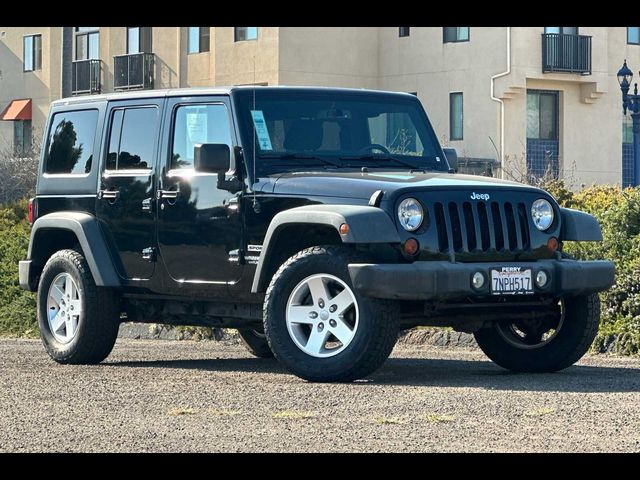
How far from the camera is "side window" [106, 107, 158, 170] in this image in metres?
12.7

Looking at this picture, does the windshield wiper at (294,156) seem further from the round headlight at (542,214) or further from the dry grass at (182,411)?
the dry grass at (182,411)

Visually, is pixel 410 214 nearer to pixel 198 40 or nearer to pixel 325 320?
pixel 325 320

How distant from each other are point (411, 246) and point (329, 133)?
1.91 metres

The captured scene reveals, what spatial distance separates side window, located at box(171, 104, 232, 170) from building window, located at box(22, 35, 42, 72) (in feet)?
140

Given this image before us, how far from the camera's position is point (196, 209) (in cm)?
1205

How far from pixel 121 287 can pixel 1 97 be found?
43.8 m

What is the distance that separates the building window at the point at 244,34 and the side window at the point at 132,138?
32.7m

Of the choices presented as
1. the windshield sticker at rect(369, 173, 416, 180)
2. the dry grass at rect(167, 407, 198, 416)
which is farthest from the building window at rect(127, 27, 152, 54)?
the dry grass at rect(167, 407, 198, 416)

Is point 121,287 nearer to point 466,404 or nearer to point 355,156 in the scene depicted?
point 355,156

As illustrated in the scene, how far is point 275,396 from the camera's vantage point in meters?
10.0

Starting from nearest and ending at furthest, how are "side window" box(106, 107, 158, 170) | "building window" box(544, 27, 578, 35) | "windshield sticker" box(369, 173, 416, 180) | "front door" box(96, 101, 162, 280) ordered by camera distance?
1. "windshield sticker" box(369, 173, 416, 180)
2. "front door" box(96, 101, 162, 280)
3. "side window" box(106, 107, 158, 170)
4. "building window" box(544, 27, 578, 35)

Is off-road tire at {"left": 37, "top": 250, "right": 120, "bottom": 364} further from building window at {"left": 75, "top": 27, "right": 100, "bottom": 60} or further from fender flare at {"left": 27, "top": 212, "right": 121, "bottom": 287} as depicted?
building window at {"left": 75, "top": 27, "right": 100, "bottom": 60}

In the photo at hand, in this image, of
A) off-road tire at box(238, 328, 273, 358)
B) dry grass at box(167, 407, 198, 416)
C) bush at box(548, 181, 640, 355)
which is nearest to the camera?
dry grass at box(167, 407, 198, 416)
